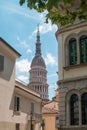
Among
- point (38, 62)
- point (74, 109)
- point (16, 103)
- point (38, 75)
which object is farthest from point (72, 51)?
point (38, 62)

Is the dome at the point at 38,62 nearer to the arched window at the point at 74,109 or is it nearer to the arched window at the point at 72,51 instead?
the arched window at the point at 72,51

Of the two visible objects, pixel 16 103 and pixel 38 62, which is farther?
pixel 38 62

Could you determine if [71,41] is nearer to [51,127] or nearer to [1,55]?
[1,55]

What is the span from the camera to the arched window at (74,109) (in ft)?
61.3

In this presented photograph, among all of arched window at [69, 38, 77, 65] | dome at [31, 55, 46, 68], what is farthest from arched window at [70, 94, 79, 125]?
dome at [31, 55, 46, 68]

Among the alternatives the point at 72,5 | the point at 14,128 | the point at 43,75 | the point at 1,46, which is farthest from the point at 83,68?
the point at 43,75

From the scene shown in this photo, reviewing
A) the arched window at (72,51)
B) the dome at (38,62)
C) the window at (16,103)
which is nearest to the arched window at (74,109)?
the arched window at (72,51)

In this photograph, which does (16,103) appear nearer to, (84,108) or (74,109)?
(74,109)

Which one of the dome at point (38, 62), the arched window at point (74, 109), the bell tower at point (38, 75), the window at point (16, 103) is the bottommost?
the arched window at point (74, 109)

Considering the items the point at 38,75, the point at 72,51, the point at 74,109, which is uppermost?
the point at 38,75

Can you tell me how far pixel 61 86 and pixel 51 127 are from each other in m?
35.0

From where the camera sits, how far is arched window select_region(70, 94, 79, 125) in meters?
18.7

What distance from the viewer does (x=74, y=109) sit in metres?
18.9

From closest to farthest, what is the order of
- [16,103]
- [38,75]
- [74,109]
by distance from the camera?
1. [74,109]
2. [16,103]
3. [38,75]
